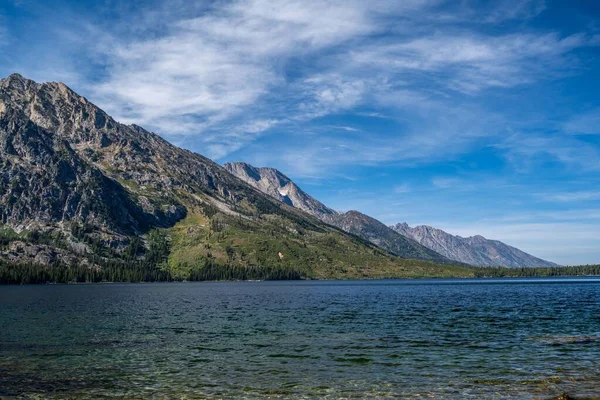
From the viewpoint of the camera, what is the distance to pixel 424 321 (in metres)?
88.0

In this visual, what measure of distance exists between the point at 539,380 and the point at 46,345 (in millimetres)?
58964

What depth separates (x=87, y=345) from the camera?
62.7 m

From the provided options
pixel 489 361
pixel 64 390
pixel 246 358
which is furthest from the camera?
pixel 246 358

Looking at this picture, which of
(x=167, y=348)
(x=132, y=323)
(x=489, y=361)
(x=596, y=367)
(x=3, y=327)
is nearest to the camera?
(x=596, y=367)

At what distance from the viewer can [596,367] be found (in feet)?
142

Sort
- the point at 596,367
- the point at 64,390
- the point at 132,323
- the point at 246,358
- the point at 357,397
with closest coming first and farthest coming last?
the point at 357,397, the point at 64,390, the point at 596,367, the point at 246,358, the point at 132,323

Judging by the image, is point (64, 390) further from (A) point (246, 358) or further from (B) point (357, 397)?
(B) point (357, 397)

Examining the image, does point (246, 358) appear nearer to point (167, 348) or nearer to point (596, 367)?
point (167, 348)

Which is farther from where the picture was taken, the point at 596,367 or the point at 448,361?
the point at 448,361

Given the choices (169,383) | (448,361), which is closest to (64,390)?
(169,383)

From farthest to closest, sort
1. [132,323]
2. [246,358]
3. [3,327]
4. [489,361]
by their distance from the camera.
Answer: [132,323], [3,327], [246,358], [489,361]

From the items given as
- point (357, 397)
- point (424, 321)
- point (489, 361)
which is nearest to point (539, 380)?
point (489, 361)

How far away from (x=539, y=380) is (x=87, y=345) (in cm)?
5394

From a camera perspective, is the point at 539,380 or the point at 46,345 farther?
the point at 46,345
